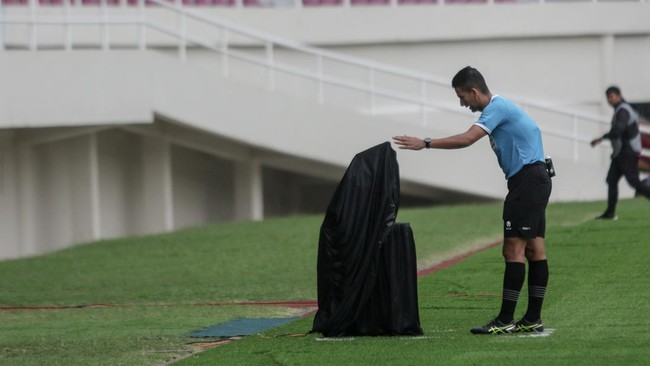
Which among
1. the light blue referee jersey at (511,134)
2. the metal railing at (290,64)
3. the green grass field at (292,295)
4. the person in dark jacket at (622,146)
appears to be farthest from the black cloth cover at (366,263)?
the metal railing at (290,64)

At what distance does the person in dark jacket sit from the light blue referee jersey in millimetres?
7936

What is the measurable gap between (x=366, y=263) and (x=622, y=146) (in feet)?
28.4

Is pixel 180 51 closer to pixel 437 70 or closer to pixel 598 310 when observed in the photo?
pixel 437 70

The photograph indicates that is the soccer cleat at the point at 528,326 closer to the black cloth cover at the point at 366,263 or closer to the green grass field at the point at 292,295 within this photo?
the green grass field at the point at 292,295

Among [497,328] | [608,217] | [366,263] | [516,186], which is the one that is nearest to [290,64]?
[608,217]

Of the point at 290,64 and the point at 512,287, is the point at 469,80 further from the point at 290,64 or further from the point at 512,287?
the point at 290,64

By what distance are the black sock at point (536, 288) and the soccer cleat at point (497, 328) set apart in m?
0.14

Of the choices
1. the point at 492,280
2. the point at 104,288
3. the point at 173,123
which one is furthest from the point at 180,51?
the point at 492,280

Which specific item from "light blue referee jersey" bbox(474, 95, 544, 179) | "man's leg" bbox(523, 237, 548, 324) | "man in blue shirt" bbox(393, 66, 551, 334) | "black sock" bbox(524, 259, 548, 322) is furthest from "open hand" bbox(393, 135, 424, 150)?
"black sock" bbox(524, 259, 548, 322)

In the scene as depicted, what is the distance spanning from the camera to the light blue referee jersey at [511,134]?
10328 mm

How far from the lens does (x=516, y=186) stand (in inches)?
409

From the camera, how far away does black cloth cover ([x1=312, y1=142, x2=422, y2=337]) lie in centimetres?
1051

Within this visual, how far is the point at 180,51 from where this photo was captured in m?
22.6

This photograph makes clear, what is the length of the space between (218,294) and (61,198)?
7604 mm
